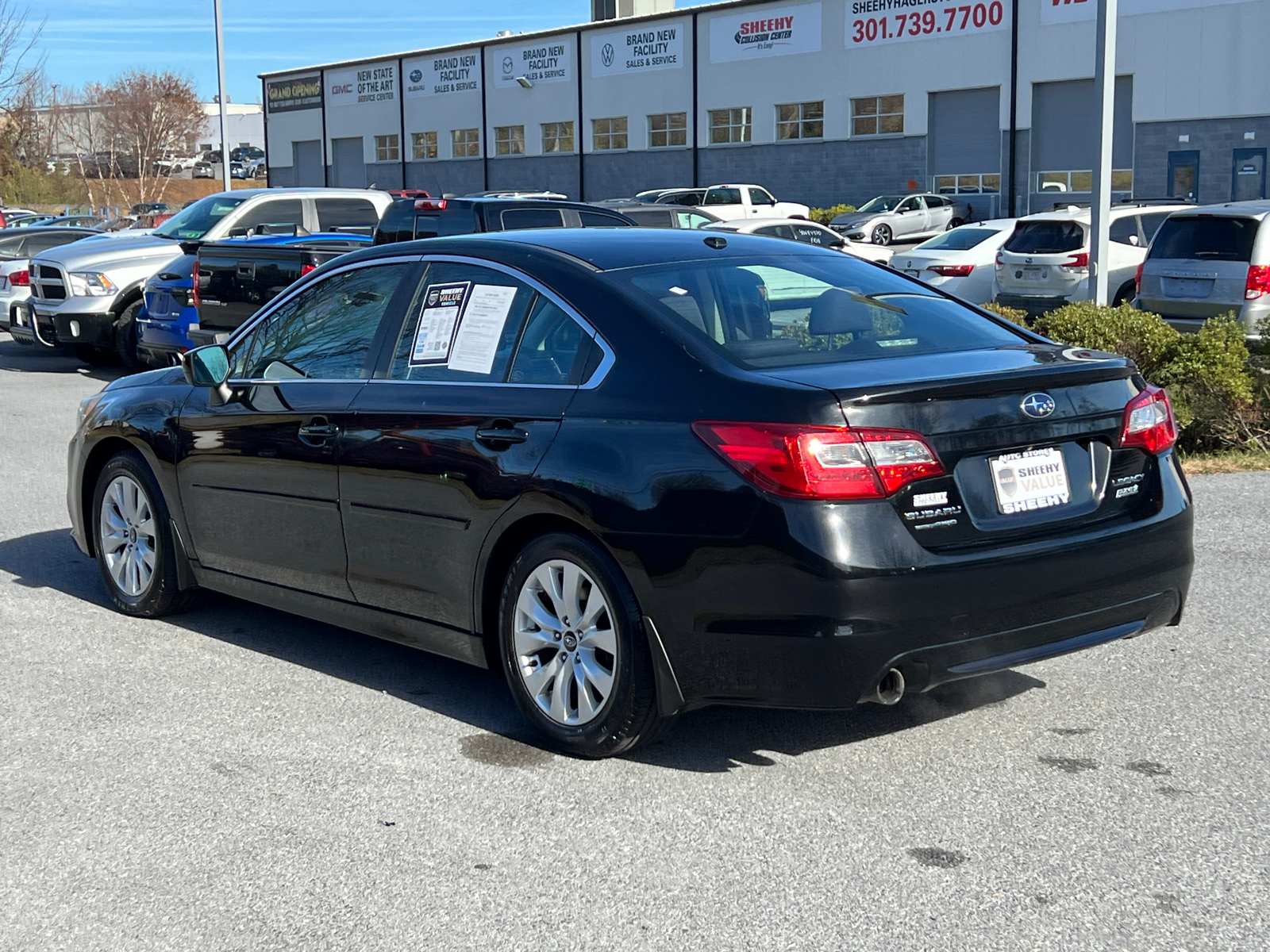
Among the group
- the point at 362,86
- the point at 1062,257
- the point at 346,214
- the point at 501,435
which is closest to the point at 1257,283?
the point at 1062,257

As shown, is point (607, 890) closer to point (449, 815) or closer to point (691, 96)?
point (449, 815)

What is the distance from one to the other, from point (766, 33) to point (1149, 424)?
47.5m

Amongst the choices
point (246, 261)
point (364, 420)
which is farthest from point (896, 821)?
point (246, 261)

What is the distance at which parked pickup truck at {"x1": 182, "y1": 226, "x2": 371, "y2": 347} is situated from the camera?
13.2m

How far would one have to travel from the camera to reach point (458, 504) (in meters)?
4.85

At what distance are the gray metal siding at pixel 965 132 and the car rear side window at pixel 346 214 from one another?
3080 cm

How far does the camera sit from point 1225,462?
9.82m

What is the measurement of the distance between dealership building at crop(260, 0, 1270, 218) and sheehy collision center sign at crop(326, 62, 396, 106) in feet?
0.44

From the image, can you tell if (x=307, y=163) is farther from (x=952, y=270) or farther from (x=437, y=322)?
(x=437, y=322)

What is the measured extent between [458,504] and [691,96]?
49558mm

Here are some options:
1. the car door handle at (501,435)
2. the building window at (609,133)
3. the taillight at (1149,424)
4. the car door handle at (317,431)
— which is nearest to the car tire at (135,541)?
the car door handle at (317,431)

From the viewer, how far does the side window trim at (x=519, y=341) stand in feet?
15.0

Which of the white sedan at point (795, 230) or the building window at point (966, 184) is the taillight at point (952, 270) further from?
the building window at point (966, 184)

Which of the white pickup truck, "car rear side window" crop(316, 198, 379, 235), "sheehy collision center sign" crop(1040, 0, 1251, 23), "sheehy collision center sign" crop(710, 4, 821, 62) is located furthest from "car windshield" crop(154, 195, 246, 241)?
"sheehy collision center sign" crop(710, 4, 821, 62)
